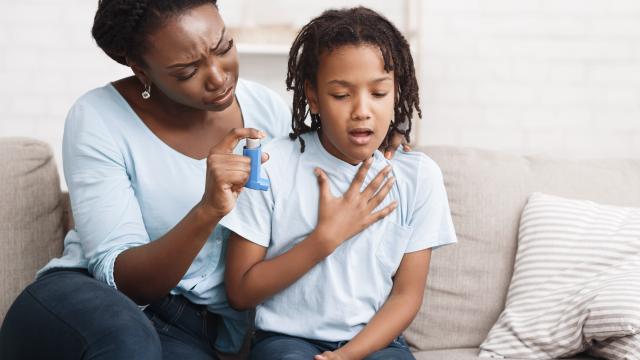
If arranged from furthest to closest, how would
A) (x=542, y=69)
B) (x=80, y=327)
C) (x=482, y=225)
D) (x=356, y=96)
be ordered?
(x=542, y=69), (x=482, y=225), (x=356, y=96), (x=80, y=327)

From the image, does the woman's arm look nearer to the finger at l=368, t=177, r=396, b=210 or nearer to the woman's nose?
the woman's nose

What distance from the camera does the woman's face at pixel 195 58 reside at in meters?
1.54

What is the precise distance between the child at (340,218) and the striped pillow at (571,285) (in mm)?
335

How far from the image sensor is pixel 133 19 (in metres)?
1.57

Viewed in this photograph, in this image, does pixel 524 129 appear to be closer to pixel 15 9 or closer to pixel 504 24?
pixel 504 24

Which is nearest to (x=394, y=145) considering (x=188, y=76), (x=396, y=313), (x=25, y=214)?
(x=396, y=313)

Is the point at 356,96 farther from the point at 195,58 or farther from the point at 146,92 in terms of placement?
the point at 146,92

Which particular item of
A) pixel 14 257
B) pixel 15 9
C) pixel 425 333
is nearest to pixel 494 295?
pixel 425 333

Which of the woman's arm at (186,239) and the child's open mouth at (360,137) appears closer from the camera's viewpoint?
the woman's arm at (186,239)

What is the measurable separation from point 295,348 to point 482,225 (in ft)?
2.27

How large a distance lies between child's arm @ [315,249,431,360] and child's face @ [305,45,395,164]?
0.87 ft

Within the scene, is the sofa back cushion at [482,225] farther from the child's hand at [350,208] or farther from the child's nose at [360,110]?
the child's nose at [360,110]

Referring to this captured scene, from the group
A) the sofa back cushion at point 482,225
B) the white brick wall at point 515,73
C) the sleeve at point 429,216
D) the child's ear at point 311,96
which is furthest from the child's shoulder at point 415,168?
the white brick wall at point 515,73

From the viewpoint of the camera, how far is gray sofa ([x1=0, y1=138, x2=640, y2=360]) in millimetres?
1894
